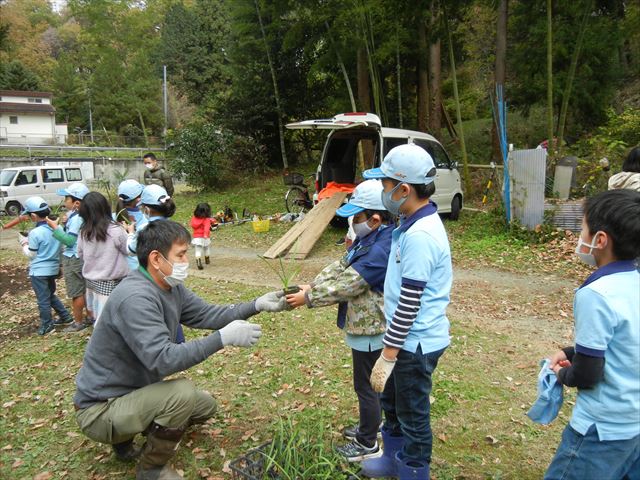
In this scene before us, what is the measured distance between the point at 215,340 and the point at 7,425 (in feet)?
→ 7.04

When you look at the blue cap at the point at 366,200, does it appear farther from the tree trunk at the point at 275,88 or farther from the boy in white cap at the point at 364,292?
the tree trunk at the point at 275,88

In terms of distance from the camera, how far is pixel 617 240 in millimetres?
1796

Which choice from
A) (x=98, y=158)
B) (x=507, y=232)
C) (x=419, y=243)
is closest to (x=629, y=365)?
(x=419, y=243)

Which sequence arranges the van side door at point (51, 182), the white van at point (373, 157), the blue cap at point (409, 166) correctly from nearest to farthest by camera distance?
the blue cap at point (409, 166)
the white van at point (373, 157)
the van side door at point (51, 182)

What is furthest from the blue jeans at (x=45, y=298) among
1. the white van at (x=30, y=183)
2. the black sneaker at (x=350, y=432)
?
the white van at (x=30, y=183)

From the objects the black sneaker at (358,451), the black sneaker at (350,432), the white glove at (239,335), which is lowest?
the black sneaker at (350,432)

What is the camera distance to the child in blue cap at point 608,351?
1.72 meters

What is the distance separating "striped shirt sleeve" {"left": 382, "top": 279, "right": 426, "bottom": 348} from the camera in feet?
7.08

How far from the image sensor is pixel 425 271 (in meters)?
2.15

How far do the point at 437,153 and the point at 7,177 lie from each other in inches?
553

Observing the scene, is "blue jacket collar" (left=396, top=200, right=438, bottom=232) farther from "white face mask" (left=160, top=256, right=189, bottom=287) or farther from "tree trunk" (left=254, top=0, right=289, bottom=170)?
"tree trunk" (left=254, top=0, right=289, bottom=170)

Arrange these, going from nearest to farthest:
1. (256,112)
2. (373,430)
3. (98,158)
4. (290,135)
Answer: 1. (373,430)
2. (256,112)
3. (290,135)
4. (98,158)

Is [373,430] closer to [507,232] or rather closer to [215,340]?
[215,340]

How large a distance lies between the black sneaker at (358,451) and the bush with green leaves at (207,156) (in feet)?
48.1
